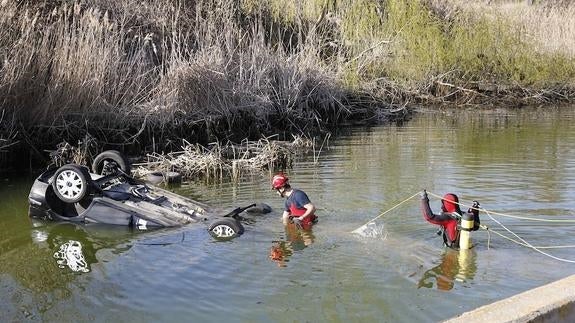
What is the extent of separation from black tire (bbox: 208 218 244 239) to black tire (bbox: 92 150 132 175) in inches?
97.6

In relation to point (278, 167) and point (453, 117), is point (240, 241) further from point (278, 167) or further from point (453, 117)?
point (453, 117)

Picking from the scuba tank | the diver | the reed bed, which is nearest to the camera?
the scuba tank

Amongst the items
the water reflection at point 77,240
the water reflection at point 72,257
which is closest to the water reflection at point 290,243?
the water reflection at point 77,240

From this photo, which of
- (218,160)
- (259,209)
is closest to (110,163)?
(259,209)

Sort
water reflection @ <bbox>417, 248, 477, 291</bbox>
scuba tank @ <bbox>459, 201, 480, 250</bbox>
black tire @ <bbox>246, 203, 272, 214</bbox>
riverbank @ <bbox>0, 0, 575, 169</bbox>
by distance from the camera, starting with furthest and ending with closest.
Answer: riverbank @ <bbox>0, 0, 575, 169</bbox>
black tire @ <bbox>246, 203, 272, 214</bbox>
scuba tank @ <bbox>459, 201, 480, 250</bbox>
water reflection @ <bbox>417, 248, 477, 291</bbox>

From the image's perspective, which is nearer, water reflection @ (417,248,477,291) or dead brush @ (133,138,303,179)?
water reflection @ (417,248,477,291)

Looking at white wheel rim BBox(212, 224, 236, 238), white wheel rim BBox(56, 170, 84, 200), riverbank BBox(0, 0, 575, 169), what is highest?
riverbank BBox(0, 0, 575, 169)

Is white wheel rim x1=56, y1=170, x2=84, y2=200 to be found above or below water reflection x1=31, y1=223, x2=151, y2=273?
above

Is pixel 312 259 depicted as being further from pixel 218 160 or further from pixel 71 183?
pixel 218 160

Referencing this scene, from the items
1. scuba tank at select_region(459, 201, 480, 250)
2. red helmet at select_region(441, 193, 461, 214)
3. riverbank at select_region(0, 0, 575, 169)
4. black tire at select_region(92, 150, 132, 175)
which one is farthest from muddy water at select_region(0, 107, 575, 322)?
riverbank at select_region(0, 0, 575, 169)

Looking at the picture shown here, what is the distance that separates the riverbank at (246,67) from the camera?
43.1 feet

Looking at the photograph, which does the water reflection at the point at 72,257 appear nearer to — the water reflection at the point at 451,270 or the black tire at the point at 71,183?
the black tire at the point at 71,183

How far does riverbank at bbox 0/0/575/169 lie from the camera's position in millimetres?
13133

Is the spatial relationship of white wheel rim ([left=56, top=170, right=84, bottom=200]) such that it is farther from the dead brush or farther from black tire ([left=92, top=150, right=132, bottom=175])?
the dead brush
